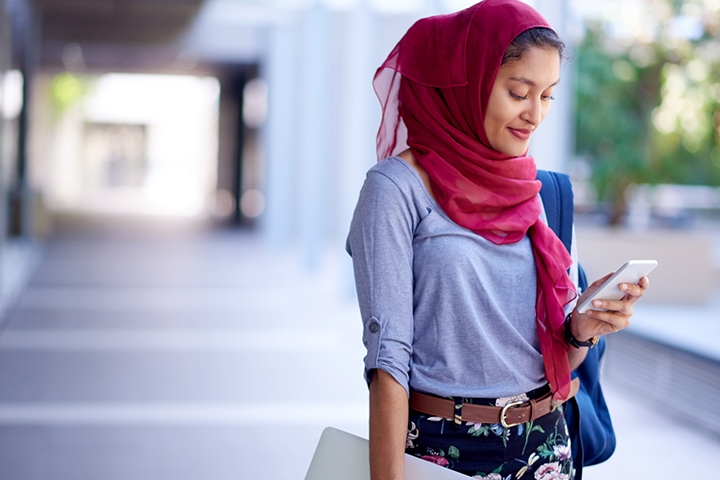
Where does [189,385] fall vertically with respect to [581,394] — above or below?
below

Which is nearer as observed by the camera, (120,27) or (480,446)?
(480,446)

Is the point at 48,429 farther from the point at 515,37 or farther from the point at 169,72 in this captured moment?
the point at 169,72

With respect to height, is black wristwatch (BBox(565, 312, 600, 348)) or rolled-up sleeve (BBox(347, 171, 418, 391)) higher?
rolled-up sleeve (BBox(347, 171, 418, 391))

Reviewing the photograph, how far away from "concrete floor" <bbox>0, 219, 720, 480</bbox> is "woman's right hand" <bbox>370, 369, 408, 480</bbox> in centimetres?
231

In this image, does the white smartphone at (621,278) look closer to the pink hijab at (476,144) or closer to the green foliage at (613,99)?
the pink hijab at (476,144)

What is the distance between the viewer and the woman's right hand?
4.75 ft

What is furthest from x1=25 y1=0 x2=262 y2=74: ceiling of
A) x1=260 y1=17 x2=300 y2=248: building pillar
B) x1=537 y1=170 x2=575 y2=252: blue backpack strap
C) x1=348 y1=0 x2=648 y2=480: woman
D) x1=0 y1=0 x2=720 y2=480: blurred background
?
x1=348 y1=0 x2=648 y2=480: woman

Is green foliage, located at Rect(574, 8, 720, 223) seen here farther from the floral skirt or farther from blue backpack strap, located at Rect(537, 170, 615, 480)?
the floral skirt

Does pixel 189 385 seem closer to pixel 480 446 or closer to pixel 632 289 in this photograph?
pixel 480 446

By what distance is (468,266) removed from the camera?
1.53 m

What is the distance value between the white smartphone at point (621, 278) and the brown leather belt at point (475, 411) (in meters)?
0.23

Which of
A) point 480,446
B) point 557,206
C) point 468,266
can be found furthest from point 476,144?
point 480,446

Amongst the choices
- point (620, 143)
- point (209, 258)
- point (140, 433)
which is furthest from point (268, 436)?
point (620, 143)

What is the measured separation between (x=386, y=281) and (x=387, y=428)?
256mm
